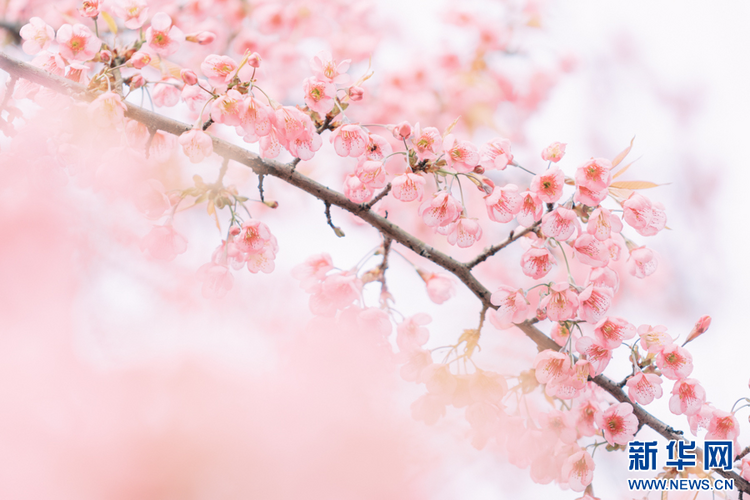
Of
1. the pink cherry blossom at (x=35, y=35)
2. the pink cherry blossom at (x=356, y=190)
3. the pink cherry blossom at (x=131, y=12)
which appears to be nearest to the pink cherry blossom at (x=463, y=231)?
the pink cherry blossom at (x=356, y=190)

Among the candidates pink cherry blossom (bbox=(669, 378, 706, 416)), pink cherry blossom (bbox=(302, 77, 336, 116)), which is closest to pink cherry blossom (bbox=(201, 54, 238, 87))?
pink cherry blossom (bbox=(302, 77, 336, 116))

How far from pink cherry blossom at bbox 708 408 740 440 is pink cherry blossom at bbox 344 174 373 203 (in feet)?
2.50

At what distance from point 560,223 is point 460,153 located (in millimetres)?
195

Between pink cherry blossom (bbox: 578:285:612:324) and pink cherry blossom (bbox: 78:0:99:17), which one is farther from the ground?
pink cherry blossom (bbox: 78:0:99:17)

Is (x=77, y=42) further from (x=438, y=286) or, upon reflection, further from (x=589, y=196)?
(x=589, y=196)

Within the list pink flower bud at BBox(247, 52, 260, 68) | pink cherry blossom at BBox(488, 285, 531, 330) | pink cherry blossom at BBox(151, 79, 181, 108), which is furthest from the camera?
pink cherry blossom at BBox(151, 79, 181, 108)

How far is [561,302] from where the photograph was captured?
0.77 metres

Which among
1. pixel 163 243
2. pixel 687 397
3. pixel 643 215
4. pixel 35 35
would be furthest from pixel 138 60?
pixel 687 397

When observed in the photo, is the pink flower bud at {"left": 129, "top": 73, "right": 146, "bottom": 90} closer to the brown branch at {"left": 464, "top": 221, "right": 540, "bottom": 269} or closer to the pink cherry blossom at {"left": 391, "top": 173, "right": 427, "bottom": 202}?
the pink cherry blossom at {"left": 391, "top": 173, "right": 427, "bottom": 202}

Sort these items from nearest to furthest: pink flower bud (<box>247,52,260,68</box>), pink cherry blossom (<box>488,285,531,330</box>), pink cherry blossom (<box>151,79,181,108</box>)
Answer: pink flower bud (<box>247,52,260,68</box>), pink cherry blossom (<box>488,285,531,330</box>), pink cherry blossom (<box>151,79,181,108</box>)

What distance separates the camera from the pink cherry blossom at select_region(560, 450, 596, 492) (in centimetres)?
84

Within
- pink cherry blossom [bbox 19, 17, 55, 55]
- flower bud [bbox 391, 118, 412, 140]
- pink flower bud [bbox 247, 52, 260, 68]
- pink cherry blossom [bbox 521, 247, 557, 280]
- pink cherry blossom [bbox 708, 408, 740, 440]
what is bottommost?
pink cherry blossom [bbox 708, 408, 740, 440]

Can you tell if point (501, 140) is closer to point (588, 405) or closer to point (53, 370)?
point (588, 405)

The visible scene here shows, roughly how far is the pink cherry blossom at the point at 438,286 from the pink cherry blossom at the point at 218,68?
53 centimetres
